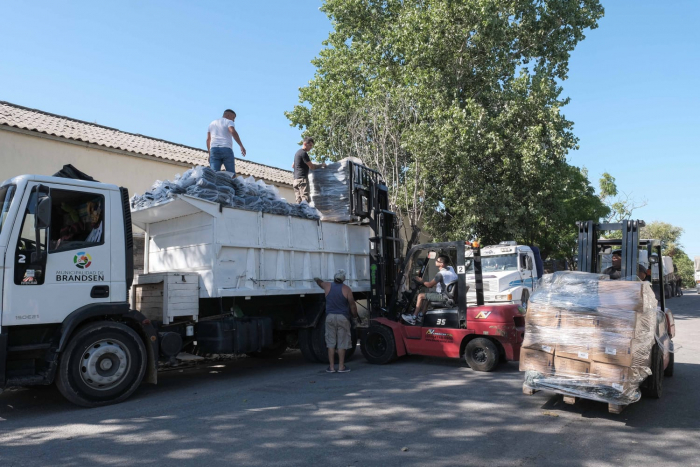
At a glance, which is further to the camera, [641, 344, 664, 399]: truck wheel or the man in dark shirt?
the man in dark shirt

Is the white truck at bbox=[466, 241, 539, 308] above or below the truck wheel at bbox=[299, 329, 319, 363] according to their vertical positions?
above

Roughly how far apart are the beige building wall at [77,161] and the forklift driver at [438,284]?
8690 mm

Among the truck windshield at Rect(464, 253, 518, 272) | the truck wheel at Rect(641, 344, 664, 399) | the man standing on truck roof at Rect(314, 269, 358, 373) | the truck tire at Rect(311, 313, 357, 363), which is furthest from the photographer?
the truck windshield at Rect(464, 253, 518, 272)

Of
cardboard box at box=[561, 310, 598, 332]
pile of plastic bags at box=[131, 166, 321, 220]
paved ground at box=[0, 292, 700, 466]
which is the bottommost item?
paved ground at box=[0, 292, 700, 466]

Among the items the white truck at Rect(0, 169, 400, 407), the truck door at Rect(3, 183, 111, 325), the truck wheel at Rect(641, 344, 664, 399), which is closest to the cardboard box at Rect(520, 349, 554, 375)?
the truck wheel at Rect(641, 344, 664, 399)

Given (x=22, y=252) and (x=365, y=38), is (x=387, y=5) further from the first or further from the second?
(x=22, y=252)

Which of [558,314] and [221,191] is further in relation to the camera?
[221,191]

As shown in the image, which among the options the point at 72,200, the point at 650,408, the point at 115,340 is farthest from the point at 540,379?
the point at 72,200

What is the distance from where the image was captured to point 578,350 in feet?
17.3

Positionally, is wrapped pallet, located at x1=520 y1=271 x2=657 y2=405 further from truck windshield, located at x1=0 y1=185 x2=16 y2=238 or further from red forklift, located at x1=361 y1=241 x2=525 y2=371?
truck windshield, located at x1=0 y1=185 x2=16 y2=238

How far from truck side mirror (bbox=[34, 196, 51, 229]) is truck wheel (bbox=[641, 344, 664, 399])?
708cm

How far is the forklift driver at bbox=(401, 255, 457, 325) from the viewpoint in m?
8.67

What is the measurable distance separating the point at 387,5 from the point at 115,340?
17699 millimetres

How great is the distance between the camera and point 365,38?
1956cm
